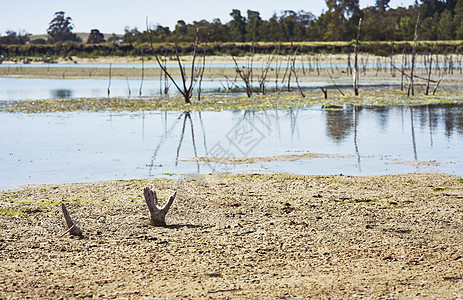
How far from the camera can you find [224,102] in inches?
950

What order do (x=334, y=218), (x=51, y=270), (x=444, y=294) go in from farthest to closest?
(x=334, y=218) < (x=51, y=270) < (x=444, y=294)

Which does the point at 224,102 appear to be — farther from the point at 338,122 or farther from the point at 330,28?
the point at 330,28

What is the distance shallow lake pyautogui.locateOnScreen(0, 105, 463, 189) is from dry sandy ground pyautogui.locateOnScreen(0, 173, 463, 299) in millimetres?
1656

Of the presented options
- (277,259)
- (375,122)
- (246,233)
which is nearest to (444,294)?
(277,259)

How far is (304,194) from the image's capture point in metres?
8.01

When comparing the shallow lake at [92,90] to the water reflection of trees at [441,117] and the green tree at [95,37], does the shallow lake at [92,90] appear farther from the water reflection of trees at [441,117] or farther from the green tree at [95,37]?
the green tree at [95,37]

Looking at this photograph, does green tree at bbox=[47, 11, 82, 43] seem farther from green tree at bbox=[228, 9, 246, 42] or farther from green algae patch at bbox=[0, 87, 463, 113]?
green algae patch at bbox=[0, 87, 463, 113]

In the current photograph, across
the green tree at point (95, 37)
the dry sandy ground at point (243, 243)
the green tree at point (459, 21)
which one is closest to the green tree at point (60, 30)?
the green tree at point (95, 37)

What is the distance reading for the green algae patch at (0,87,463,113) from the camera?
72.8 ft

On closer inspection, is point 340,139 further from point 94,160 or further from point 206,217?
point 206,217

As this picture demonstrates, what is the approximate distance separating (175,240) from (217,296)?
1.48 metres

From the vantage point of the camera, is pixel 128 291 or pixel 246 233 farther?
pixel 246 233

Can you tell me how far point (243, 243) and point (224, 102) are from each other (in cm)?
1841

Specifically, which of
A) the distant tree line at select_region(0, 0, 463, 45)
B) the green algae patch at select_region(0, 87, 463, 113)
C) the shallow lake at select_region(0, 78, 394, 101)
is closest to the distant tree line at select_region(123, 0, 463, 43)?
the distant tree line at select_region(0, 0, 463, 45)
